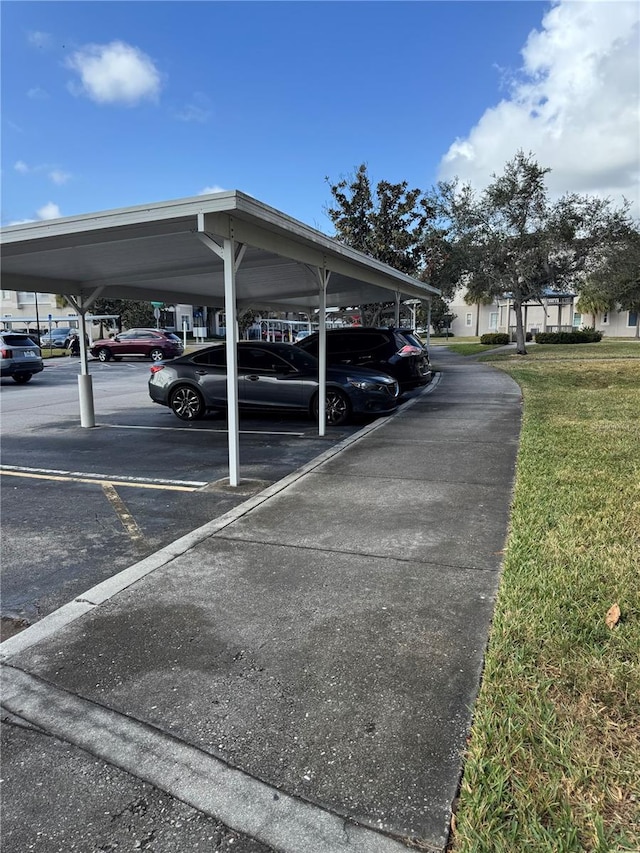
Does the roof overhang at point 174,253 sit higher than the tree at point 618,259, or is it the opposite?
the tree at point 618,259

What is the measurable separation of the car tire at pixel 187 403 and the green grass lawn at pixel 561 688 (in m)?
6.98

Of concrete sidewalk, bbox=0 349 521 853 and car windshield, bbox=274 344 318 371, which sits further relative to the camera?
car windshield, bbox=274 344 318 371

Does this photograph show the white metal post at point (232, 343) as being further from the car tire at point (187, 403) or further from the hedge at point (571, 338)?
the hedge at point (571, 338)

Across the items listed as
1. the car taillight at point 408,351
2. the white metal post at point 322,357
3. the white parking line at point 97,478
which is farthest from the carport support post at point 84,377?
the car taillight at point 408,351

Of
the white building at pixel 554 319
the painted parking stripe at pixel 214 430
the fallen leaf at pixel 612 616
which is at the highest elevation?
the white building at pixel 554 319

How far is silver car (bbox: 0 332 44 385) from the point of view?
19250 millimetres

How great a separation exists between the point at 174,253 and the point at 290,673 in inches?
241

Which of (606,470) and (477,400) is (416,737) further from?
(477,400)

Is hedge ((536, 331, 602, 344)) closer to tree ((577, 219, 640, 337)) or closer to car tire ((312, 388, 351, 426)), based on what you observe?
tree ((577, 219, 640, 337))

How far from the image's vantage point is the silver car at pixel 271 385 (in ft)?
34.3

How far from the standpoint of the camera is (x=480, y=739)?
235 centimetres

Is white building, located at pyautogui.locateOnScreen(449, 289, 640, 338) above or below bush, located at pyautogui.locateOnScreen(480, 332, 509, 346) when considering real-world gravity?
above

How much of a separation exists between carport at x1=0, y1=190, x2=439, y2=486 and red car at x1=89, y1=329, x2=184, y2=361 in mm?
17111

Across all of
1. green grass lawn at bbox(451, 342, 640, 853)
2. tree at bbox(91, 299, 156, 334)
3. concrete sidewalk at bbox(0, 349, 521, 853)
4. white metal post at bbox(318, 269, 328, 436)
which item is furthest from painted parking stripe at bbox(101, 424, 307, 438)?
tree at bbox(91, 299, 156, 334)
